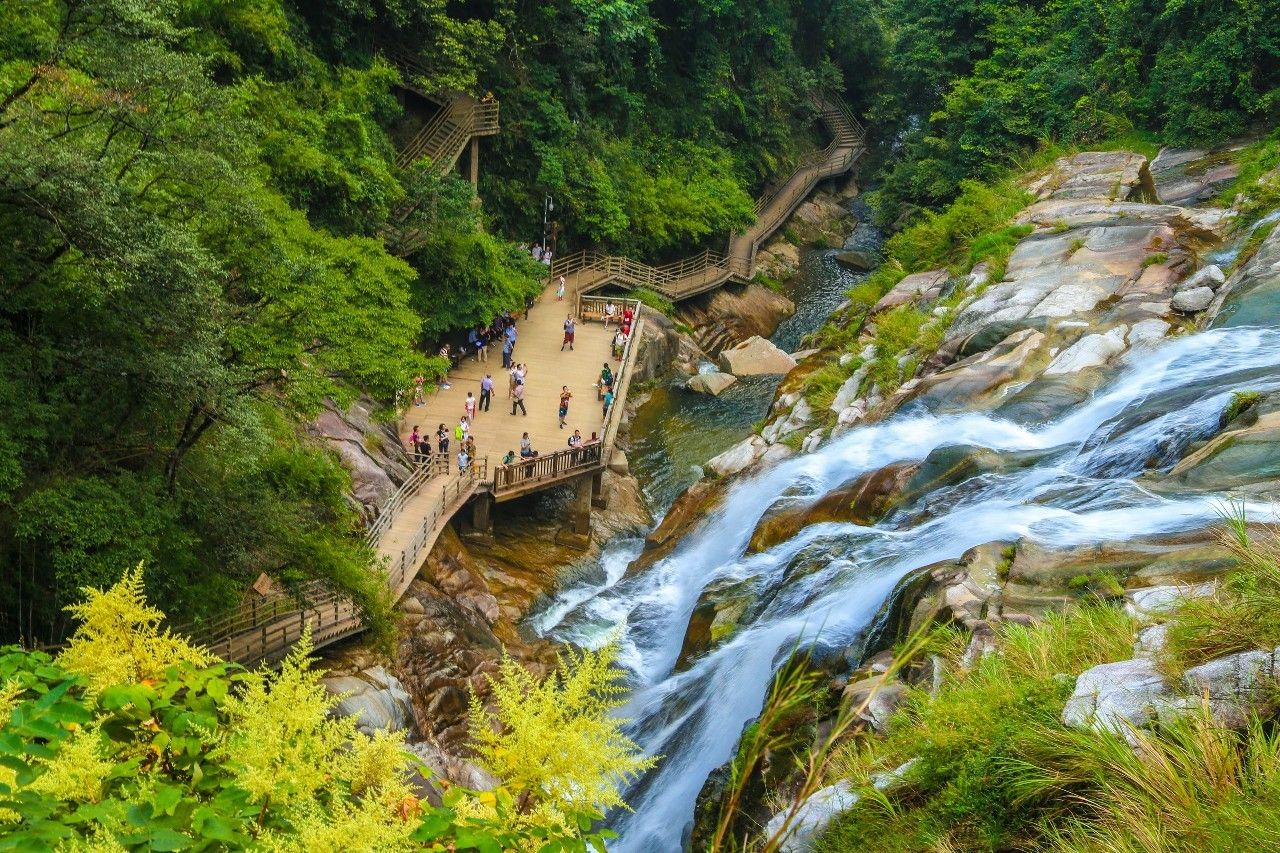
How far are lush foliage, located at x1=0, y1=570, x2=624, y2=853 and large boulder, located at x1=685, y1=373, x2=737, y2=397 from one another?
84.4 feet

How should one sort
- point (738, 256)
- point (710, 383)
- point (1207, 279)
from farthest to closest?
point (738, 256), point (710, 383), point (1207, 279)

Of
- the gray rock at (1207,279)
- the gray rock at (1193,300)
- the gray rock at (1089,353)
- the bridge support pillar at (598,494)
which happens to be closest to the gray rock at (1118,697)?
the gray rock at (1089,353)

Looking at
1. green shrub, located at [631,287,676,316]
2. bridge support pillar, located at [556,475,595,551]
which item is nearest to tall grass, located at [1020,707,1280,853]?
bridge support pillar, located at [556,475,595,551]

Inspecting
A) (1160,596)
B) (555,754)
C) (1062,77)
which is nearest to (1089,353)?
(1160,596)

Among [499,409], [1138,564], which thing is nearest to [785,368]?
[499,409]

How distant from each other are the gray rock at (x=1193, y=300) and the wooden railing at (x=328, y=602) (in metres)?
13.8

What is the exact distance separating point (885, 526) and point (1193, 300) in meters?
7.76

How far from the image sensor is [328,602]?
16.6 meters

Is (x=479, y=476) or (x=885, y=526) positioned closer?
(x=885, y=526)

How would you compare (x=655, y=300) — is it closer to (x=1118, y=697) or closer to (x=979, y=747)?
(x=979, y=747)

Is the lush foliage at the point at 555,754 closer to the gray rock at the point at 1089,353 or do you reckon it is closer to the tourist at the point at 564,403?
the gray rock at the point at 1089,353

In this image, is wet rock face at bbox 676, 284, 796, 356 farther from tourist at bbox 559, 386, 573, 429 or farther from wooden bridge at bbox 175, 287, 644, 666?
tourist at bbox 559, 386, 573, 429

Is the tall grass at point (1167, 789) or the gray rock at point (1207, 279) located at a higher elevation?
the tall grass at point (1167, 789)

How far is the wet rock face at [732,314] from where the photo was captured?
3644 centimetres
